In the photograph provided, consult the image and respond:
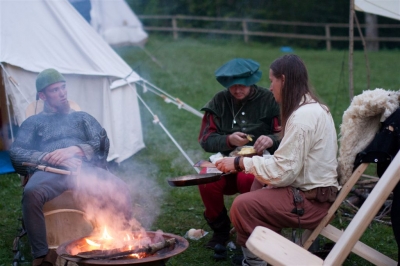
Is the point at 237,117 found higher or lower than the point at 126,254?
higher

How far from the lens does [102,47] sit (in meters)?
6.64

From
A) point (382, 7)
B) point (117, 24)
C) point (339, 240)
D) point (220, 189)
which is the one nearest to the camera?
point (339, 240)

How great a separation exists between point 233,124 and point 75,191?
1.23 meters

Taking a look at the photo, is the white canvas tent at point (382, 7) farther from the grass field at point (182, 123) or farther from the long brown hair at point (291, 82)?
the long brown hair at point (291, 82)

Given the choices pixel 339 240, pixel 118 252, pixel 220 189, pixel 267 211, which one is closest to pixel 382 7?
pixel 220 189

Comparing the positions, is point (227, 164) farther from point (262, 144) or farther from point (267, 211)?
point (262, 144)

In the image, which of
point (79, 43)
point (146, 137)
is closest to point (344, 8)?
point (146, 137)

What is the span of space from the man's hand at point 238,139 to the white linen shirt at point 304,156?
71cm

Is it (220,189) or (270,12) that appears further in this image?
(270,12)

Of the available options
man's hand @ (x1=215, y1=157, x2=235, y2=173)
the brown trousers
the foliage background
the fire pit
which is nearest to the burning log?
the fire pit

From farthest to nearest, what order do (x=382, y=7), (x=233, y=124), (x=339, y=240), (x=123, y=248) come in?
(x=382, y=7)
(x=233, y=124)
(x=123, y=248)
(x=339, y=240)

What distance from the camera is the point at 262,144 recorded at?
3947mm

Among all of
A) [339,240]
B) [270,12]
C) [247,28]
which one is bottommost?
[339,240]

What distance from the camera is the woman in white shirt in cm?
328
